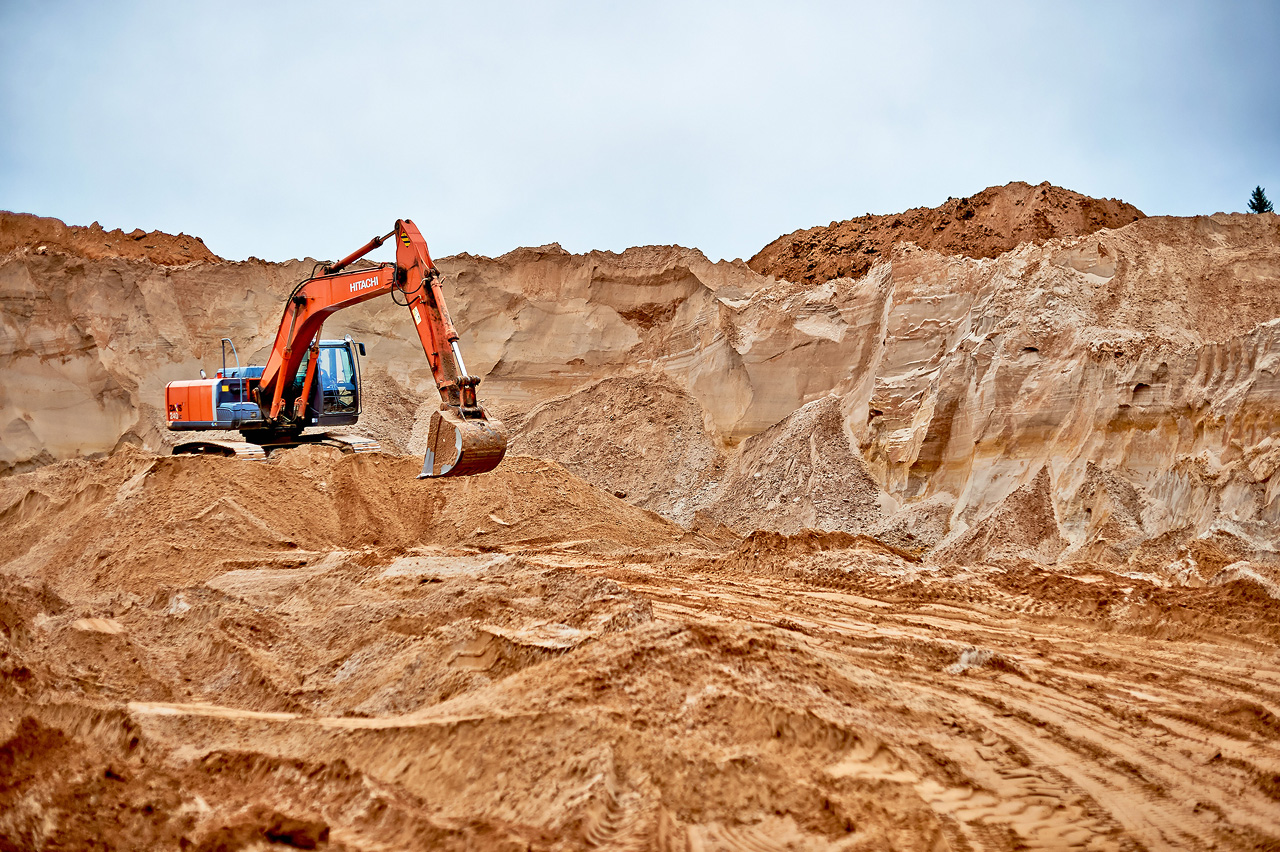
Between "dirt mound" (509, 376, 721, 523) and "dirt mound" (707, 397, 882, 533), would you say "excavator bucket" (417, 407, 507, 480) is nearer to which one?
"dirt mound" (707, 397, 882, 533)

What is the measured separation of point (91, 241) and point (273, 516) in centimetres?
1667

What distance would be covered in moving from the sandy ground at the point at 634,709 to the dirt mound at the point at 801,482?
12.7 ft

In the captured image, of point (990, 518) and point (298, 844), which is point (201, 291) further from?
point (298, 844)

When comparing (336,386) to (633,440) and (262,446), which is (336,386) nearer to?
(262,446)

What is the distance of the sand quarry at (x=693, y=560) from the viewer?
4.32 meters

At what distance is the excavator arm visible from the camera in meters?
10.4

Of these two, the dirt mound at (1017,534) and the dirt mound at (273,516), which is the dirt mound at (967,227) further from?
the dirt mound at (273,516)

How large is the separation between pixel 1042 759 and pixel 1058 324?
9374mm

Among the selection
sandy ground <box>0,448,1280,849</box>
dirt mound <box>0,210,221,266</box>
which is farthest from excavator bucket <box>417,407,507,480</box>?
dirt mound <box>0,210,221,266</box>

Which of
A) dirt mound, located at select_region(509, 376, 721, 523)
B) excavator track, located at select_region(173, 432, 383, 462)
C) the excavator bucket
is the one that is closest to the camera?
the excavator bucket

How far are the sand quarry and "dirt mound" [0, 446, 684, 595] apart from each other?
0.24ft

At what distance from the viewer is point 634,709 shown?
15.4 ft

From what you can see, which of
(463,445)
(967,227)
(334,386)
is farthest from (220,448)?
(967,227)

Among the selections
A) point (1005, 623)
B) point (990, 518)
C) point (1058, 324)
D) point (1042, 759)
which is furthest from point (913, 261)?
point (1042, 759)
